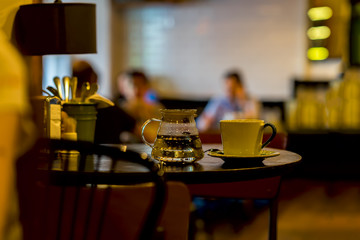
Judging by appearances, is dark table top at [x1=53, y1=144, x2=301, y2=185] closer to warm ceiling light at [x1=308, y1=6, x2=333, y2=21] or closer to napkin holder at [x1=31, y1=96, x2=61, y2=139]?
napkin holder at [x1=31, y1=96, x2=61, y2=139]

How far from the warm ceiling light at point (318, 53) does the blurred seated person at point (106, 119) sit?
3571 mm

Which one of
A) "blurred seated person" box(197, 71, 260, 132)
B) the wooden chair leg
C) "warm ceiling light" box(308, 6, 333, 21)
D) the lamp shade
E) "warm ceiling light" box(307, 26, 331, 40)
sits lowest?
the wooden chair leg

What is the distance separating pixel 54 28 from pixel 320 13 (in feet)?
16.9

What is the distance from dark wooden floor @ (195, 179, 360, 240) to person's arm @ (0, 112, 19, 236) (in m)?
2.74

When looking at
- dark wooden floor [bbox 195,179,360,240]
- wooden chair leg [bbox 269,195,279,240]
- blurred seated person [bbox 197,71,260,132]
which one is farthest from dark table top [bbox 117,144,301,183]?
blurred seated person [bbox 197,71,260,132]

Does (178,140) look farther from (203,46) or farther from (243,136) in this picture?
(203,46)

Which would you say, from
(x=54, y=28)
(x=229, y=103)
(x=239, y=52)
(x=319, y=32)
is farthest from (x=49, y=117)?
(x=239, y=52)

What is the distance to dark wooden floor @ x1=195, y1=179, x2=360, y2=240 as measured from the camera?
354cm

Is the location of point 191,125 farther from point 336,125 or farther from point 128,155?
point 336,125

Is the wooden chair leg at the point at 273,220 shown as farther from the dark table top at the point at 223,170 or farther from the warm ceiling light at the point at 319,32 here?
the warm ceiling light at the point at 319,32

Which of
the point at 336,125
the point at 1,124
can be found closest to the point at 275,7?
the point at 336,125

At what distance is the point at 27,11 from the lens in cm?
187

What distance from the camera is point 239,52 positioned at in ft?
23.9

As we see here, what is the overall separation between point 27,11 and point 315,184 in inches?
162
